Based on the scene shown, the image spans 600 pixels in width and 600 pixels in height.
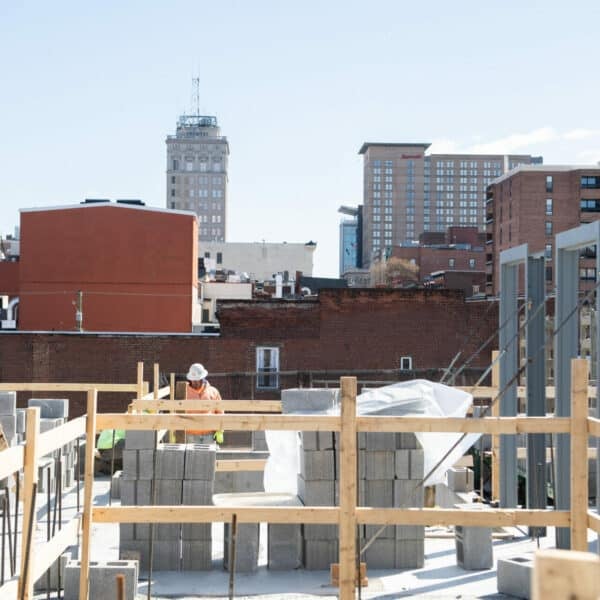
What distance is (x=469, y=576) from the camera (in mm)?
9008

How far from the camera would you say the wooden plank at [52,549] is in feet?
19.2

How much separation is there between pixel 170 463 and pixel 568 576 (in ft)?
26.9

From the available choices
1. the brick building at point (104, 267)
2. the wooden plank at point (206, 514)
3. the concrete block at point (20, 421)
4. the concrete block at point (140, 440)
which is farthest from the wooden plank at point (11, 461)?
the brick building at point (104, 267)

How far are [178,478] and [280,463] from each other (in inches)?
54.0

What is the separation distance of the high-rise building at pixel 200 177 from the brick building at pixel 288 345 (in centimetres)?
14637

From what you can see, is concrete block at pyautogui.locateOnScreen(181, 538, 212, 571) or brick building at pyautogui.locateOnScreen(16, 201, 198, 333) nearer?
concrete block at pyautogui.locateOnScreen(181, 538, 212, 571)

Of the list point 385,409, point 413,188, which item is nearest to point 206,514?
point 385,409

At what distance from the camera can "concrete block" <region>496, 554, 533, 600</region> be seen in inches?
320

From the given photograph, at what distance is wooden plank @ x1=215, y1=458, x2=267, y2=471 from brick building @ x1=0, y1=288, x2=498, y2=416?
65.7 feet

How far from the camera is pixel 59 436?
626 cm

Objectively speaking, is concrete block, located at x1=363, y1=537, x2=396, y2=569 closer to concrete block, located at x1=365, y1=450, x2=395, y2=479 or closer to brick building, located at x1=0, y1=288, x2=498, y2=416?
concrete block, located at x1=365, y1=450, x2=395, y2=479

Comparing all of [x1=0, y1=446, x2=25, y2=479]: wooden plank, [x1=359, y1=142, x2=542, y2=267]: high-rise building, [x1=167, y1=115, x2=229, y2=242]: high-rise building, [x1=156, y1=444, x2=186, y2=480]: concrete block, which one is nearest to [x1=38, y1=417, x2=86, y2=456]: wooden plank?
[x1=0, y1=446, x2=25, y2=479]: wooden plank

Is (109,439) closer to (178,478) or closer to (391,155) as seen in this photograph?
(178,478)

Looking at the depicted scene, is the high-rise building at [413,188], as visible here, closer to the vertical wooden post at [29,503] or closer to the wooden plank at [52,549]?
the wooden plank at [52,549]
